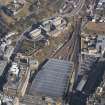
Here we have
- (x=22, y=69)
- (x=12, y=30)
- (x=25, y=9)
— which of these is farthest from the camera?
(x=25, y=9)

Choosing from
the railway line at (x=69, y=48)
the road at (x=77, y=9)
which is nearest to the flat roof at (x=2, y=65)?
the railway line at (x=69, y=48)

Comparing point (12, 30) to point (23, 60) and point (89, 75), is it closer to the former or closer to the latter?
point (23, 60)

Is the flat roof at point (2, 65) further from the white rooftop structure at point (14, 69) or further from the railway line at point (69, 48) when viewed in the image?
the railway line at point (69, 48)

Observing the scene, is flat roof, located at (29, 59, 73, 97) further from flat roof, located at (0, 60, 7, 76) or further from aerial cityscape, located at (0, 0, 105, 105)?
flat roof, located at (0, 60, 7, 76)

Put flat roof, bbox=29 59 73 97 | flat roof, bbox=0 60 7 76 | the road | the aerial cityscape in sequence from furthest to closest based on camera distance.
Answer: the road < flat roof, bbox=0 60 7 76 < flat roof, bbox=29 59 73 97 < the aerial cityscape

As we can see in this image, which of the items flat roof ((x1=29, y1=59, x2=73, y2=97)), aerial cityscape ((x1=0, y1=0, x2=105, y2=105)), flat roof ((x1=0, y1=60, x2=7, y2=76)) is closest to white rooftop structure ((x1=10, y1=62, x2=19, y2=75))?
aerial cityscape ((x1=0, y1=0, x2=105, y2=105))

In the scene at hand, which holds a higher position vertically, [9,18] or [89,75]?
[9,18]

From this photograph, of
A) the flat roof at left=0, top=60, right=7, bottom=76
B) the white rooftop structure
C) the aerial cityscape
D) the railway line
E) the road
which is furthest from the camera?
the road

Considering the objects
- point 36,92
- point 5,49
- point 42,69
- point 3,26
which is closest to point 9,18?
point 3,26
